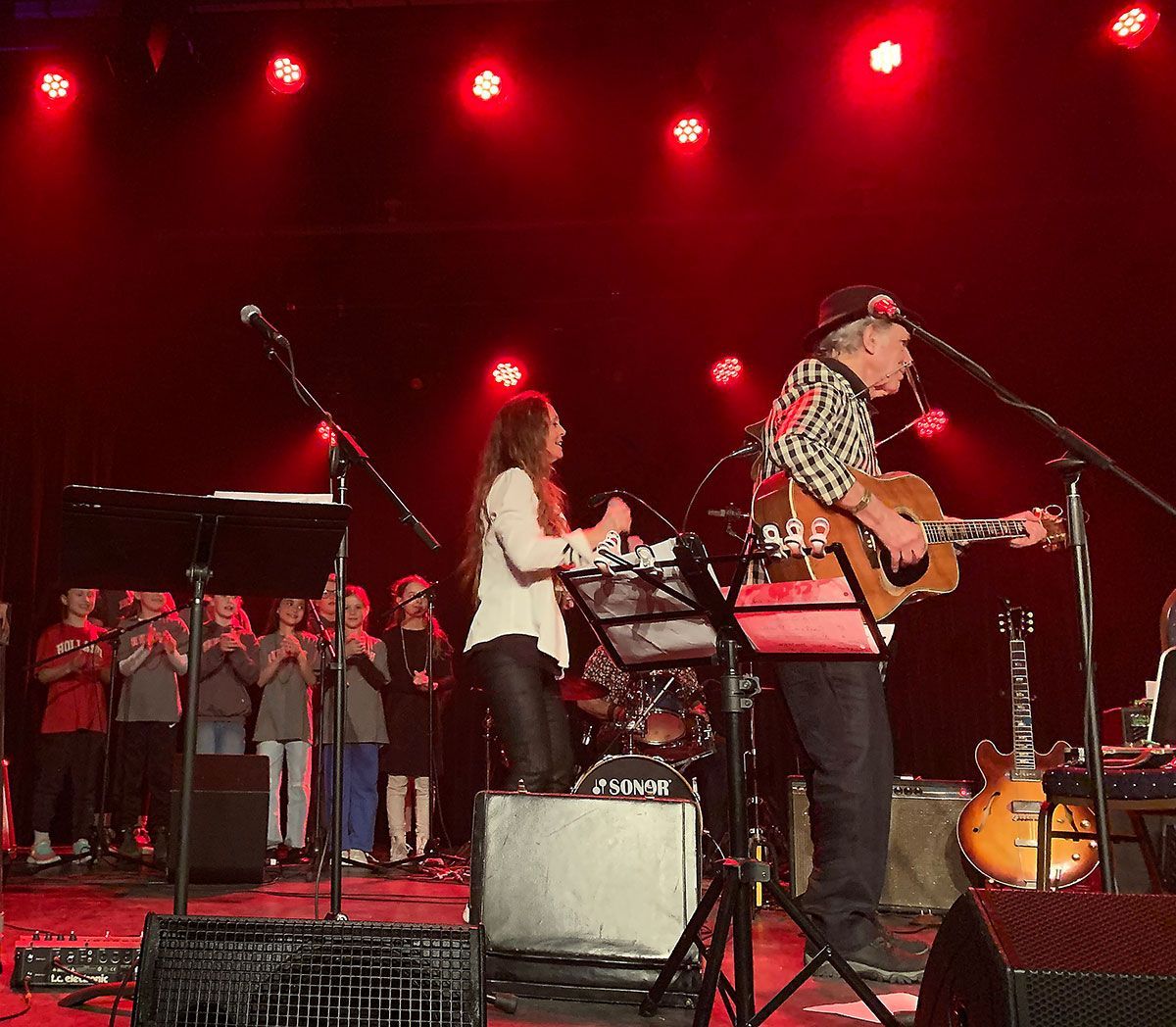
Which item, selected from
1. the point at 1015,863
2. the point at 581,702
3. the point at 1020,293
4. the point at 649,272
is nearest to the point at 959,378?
the point at 1020,293

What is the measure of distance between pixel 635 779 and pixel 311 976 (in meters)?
3.46

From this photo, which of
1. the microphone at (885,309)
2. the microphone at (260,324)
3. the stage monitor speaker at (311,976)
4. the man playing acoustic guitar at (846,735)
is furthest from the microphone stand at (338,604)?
the microphone at (885,309)

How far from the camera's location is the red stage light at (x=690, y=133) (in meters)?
7.51

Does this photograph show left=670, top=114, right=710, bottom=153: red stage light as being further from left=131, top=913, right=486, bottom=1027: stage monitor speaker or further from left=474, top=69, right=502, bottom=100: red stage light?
left=131, top=913, right=486, bottom=1027: stage monitor speaker

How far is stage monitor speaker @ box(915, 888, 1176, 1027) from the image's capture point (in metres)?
1.69

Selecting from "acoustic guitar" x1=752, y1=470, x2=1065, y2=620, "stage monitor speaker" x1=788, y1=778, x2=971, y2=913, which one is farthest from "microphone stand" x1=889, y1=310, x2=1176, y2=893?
"stage monitor speaker" x1=788, y1=778, x2=971, y2=913

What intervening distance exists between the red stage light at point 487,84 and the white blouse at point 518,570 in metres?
3.99

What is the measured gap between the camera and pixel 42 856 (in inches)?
294

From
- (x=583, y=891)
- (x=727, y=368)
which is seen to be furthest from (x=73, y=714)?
(x=727, y=368)

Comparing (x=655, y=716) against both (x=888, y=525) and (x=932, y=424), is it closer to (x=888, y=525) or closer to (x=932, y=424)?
(x=888, y=525)

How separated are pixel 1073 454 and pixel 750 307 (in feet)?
21.6

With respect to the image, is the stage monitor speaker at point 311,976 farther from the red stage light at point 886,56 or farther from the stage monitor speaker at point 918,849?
the red stage light at point 886,56

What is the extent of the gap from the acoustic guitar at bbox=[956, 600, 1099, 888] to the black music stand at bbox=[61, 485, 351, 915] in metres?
3.69

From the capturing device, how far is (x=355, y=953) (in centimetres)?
217
